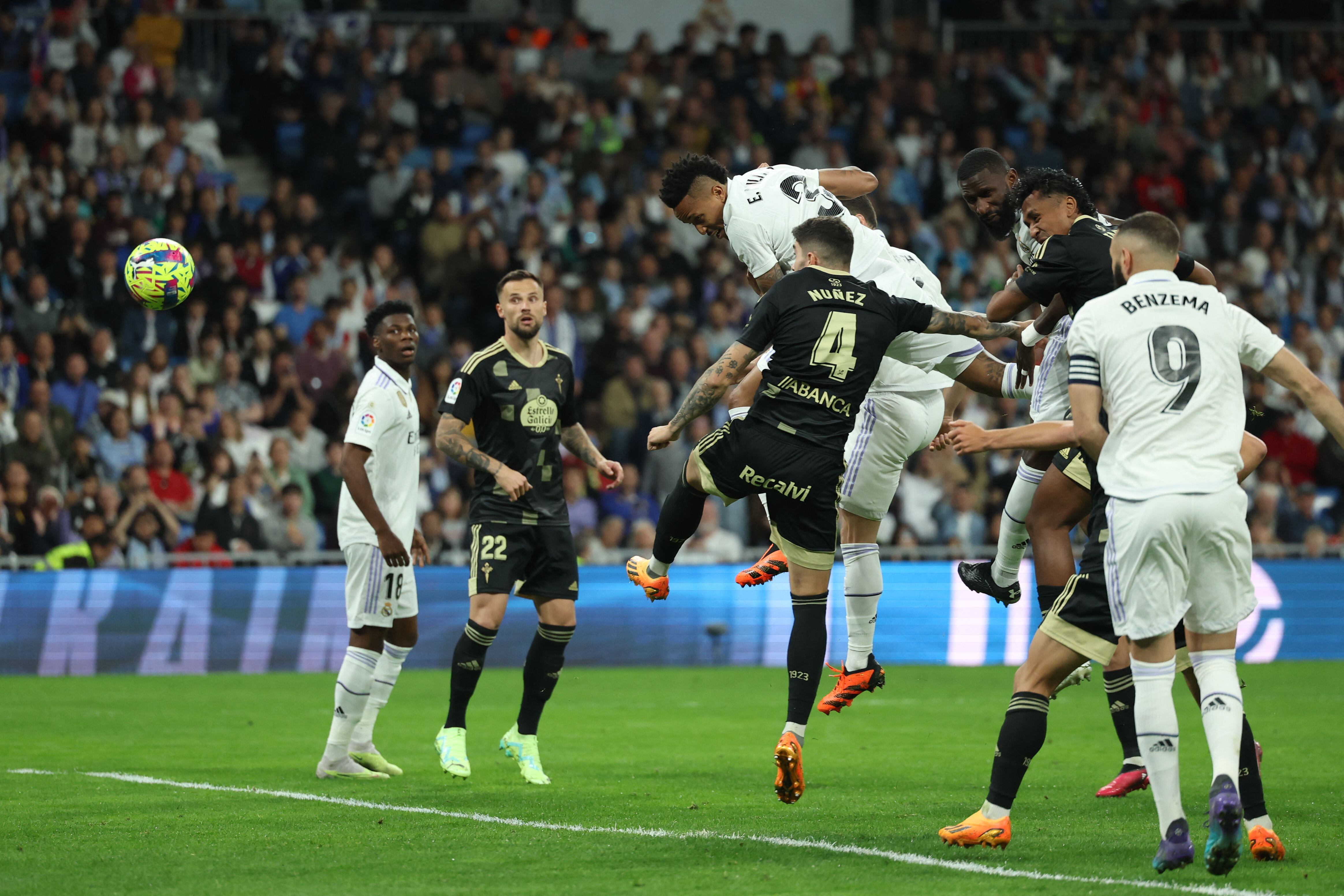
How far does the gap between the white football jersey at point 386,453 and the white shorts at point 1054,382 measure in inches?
145

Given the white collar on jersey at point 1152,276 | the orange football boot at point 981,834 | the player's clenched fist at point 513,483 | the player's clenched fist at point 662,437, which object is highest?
the white collar on jersey at point 1152,276

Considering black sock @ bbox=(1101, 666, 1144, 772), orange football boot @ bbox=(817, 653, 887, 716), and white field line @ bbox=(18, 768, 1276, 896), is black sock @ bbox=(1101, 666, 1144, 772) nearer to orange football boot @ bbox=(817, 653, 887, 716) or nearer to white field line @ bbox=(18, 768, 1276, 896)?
orange football boot @ bbox=(817, 653, 887, 716)

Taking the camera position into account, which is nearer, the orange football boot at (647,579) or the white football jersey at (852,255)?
the orange football boot at (647,579)

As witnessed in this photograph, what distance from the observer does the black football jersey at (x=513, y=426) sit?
967 centimetres

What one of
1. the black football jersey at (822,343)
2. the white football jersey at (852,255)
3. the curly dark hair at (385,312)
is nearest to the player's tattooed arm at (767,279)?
the white football jersey at (852,255)

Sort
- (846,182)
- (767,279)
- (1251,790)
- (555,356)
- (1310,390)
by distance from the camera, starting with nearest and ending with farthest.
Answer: (1310,390), (1251,790), (767,279), (846,182), (555,356)

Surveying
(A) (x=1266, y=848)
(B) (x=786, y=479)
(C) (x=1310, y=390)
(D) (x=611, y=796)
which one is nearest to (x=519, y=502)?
(D) (x=611, y=796)

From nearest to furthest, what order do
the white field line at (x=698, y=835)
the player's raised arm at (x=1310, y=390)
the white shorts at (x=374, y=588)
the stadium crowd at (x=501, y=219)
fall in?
the white field line at (x=698, y=835) < the player's raised arm at (x=1310, y=390) < the white shorts at (x=374, y=588) < the stadium crowd at (x=501, y=219)

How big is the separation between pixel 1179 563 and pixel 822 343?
2.19 metres

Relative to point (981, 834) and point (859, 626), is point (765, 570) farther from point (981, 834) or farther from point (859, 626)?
point (981, 834)

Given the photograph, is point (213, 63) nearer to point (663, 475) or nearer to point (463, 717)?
point (663, 475)

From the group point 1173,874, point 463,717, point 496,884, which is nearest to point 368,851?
point 496,884

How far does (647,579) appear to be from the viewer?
8734 mm

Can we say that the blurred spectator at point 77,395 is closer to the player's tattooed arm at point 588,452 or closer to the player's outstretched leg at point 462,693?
the player's tattooed arm at point 588,452
